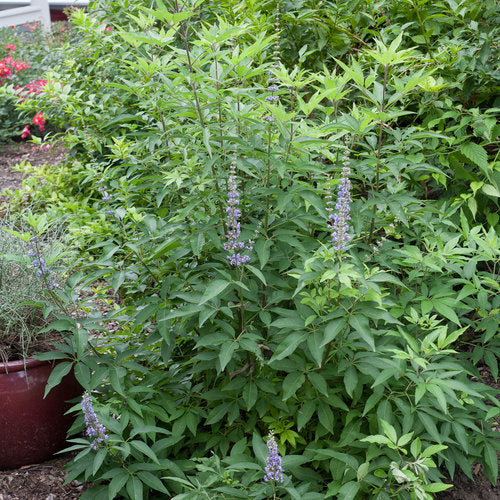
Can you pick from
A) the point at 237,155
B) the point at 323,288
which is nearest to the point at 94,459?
the point at 323,288

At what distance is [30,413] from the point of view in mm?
2930

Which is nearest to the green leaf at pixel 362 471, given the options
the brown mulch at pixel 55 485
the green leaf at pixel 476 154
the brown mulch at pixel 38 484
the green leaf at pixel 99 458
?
the brown mulch at pixel 55 485

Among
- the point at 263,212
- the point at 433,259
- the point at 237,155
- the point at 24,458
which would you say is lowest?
the point at 24,458

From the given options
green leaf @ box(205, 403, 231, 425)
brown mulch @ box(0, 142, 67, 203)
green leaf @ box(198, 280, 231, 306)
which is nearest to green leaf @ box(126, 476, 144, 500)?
green leaf @ box(205, 403, 231, 425)

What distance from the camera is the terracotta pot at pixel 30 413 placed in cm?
288

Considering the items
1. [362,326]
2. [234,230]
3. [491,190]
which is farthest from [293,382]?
[491,190]

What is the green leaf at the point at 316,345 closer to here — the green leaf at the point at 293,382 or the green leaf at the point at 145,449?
the green leaf at the point at 293,382

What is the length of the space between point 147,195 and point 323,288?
1.50 m

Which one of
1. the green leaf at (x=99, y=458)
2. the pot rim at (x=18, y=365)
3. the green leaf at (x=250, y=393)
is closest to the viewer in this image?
the green leaf at (x=99, y=458)

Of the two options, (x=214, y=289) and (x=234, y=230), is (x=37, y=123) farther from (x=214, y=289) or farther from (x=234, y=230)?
(x=214, y=289)

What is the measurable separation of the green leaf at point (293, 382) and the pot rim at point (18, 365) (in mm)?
1282

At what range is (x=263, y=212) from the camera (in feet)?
9.00

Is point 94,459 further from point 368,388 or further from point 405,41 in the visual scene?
point 405,41

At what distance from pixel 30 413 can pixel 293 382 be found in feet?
4.58
